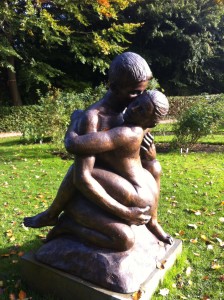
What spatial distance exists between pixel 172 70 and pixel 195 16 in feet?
13.4

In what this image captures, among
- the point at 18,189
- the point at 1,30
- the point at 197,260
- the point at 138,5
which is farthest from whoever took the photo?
the point at 138,5

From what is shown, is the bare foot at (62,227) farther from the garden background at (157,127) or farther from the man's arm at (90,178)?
the garden background at (157,127)

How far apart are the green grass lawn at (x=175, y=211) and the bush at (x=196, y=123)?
2.27 feet

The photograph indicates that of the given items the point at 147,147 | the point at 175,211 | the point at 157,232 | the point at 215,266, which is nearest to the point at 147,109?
the point at 147,147

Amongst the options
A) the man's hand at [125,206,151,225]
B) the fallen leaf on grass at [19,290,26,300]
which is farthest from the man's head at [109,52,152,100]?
the fallen leaf on grass at [19,290,26,300]

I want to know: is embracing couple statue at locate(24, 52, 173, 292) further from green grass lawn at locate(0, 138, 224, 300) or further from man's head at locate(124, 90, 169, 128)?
green grass lawn at locate(0, 138, 224, 300)

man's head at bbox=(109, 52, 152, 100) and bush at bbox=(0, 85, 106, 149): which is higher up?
man's head at bbox=(109, 52, 152, 100)

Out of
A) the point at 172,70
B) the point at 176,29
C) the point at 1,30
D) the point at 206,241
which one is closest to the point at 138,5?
the point at 176,29

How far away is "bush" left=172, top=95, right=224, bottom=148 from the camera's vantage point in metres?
9.62

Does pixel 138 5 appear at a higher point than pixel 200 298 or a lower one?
higher

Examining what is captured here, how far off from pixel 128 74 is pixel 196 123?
282 inches

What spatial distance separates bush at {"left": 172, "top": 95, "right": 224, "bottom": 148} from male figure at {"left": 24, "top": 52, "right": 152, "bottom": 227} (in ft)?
22.8

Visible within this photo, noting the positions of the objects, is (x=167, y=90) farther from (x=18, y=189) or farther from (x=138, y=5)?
(x=18, y=189)

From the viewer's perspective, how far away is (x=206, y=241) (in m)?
4.20
